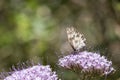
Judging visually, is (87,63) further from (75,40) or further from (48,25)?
(48,25)

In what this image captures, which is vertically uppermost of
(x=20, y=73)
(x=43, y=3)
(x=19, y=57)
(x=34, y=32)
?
(x=43, y=3)

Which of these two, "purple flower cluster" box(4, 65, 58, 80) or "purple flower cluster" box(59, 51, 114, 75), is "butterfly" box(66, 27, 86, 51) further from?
"purple flower cluster" box(4, 65, 58, 80)

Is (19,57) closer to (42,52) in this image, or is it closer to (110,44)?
(42,52)

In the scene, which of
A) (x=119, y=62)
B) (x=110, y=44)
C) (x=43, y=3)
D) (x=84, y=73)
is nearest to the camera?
(x=84, y=73)

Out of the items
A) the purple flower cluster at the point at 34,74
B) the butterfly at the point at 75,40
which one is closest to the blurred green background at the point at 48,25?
the butterfly at the point at 75,40

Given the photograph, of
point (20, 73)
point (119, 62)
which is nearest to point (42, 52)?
point (119, 62)

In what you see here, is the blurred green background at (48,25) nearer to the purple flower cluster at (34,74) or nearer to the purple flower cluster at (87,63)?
the purple flower cluster at (87,63)
